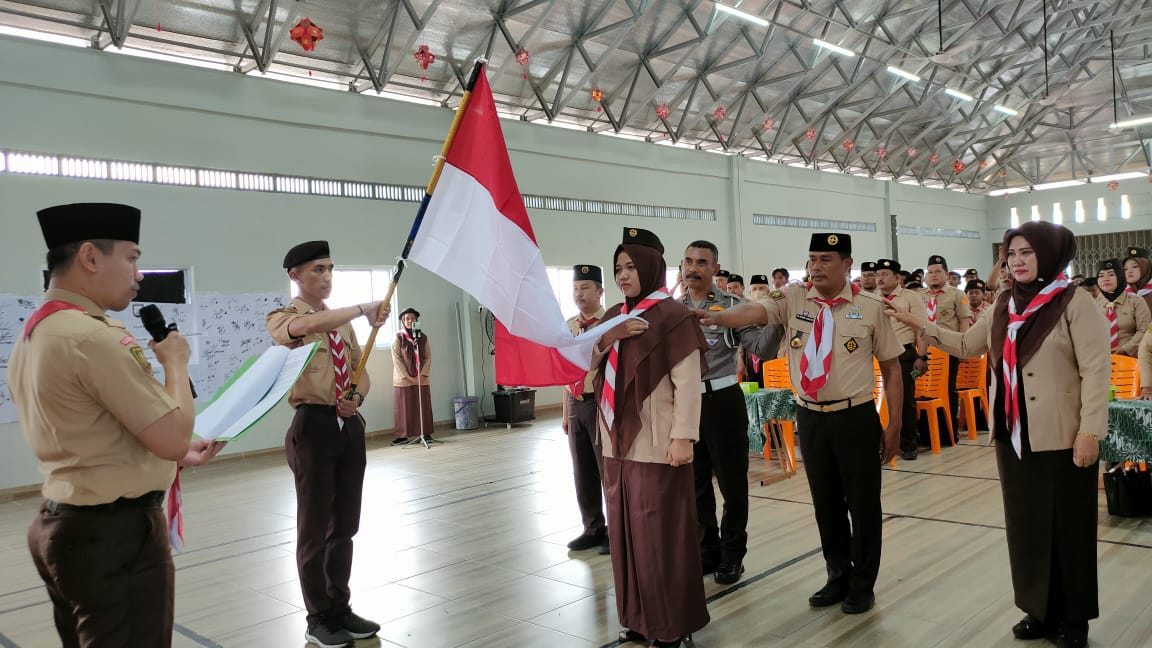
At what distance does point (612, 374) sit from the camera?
2.96m

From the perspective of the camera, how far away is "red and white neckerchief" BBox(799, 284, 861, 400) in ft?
10.6

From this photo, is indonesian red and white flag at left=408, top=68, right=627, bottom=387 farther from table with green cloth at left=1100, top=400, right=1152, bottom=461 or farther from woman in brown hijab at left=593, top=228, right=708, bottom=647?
table with green cloth at left=1100, top=400, right=1152, bottom=461

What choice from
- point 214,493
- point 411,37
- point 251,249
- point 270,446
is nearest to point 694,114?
point 411,37

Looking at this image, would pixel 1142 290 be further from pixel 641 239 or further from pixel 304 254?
pixel 304 254

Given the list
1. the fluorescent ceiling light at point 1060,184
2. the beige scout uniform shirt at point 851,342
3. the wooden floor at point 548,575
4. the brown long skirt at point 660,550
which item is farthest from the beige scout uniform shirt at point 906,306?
the fluorescent ceiling light at point 1060,184

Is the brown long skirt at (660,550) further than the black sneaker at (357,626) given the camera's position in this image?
No

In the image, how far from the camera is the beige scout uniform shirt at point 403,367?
30.7 ft

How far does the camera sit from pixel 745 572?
12.6 ft

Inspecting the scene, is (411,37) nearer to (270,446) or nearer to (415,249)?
(270,446)

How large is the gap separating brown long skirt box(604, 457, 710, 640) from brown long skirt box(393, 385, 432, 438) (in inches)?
265

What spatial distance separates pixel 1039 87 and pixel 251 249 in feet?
53.4

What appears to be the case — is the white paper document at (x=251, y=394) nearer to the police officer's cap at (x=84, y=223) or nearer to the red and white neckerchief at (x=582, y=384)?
the police officer's cap at (x=84, y=223)

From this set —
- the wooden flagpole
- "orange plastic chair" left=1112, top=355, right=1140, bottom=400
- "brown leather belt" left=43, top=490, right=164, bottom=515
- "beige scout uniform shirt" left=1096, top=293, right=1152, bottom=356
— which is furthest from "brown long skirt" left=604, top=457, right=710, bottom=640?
"beige scout uniform shirt" left=1096, top=293, right=1152, bottom=356

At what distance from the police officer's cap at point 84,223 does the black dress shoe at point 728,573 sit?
296cm
